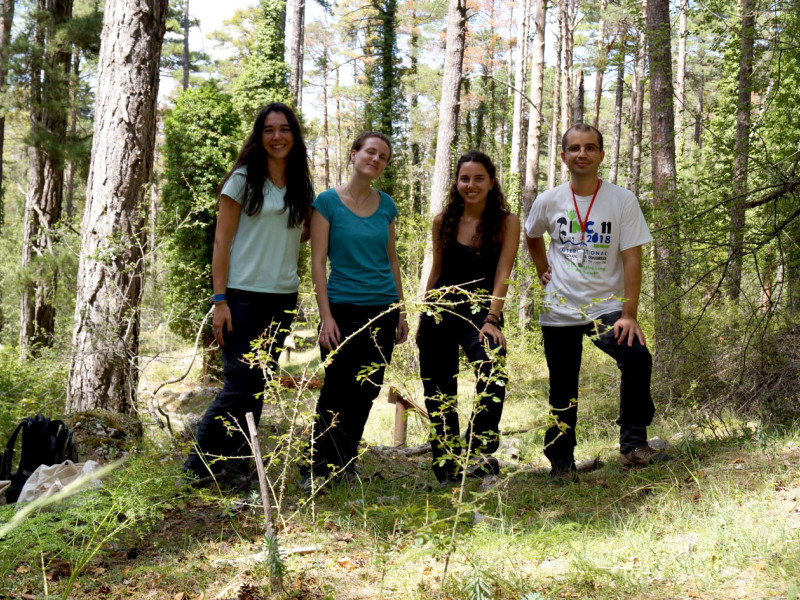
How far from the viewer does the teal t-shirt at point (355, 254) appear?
3.69 metres

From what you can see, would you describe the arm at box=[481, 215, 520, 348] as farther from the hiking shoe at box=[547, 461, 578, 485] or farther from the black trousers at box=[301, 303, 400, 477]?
the hiking shoe at box=[547, 461, 578, 485]

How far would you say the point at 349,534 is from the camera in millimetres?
3027

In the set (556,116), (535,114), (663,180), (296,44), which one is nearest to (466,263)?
(663,180)

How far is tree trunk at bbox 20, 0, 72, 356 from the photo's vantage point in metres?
10.6

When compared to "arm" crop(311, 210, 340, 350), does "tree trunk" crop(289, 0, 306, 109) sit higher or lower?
higher

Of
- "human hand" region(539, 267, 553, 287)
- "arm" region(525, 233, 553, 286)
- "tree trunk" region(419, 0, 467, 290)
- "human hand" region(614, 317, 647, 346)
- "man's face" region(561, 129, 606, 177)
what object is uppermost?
"tree trunk" region(419, 0, 467, 290)

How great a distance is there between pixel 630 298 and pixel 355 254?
1563 mm

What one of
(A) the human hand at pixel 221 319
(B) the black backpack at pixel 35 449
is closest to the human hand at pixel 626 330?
(A) the human hand at pixel 221 319

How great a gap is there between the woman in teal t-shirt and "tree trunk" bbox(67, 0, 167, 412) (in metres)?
2.02

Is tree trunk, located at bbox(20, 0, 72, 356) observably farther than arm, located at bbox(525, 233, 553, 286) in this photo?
Yes

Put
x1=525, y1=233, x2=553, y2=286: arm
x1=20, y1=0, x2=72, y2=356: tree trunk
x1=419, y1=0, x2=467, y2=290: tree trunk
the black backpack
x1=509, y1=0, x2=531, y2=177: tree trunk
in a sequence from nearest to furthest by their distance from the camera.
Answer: the black backpack → x1=525, y1=233, x2=553, y2=286: arm → x1=20, y1=0, x2=72, y2=356: tree trunk → x1=419, y1=0, x2=467, y2=290: tree trunk → x1=509, y1=0, x2=531, y2=177: tree trunk

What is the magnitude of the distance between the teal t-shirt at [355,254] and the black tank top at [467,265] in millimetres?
370

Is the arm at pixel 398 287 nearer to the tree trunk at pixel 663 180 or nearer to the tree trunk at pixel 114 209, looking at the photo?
the tree trunk at pixel 114 209

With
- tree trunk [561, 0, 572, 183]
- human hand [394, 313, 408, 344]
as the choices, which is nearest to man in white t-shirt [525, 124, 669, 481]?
human hand [394, 313, 408, 344]
